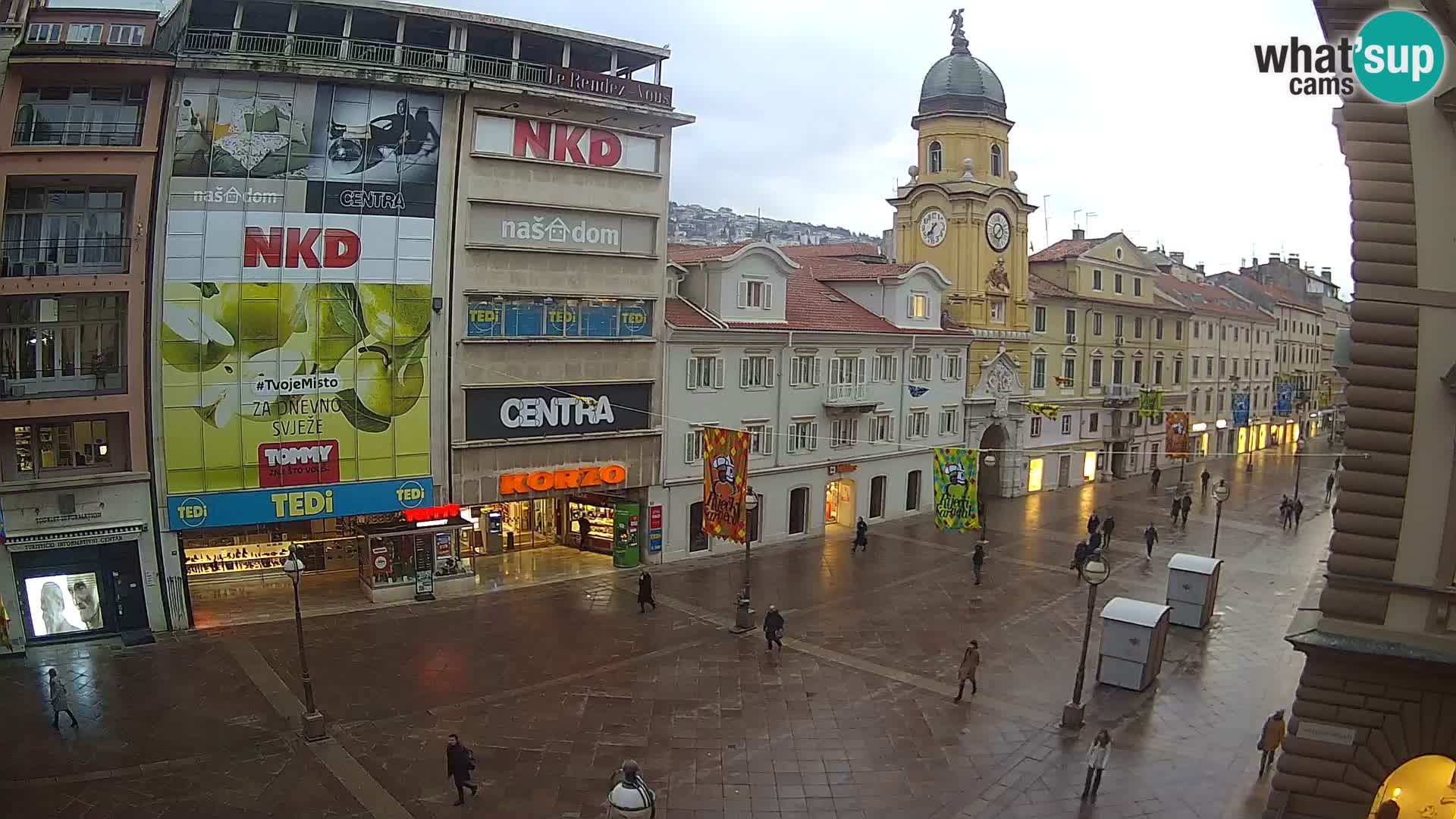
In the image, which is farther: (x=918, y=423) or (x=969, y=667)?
(x=918, y=423)

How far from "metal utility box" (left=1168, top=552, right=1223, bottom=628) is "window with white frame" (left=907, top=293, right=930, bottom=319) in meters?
19.5

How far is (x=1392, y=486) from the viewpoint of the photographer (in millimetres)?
13109

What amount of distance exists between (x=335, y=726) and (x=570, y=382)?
1457 cm

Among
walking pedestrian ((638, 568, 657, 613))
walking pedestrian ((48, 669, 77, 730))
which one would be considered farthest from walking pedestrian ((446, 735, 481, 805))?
walking pedestrian ((638, 568, 657, 613))

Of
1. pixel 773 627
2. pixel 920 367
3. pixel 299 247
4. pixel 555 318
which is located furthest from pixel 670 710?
pixel 920 367

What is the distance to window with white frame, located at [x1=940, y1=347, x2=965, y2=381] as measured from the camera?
46.5m

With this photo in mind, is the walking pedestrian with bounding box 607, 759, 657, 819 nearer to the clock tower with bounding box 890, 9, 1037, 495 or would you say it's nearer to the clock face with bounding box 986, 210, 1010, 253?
the clock tower with bounding box 890, 9, 1037, 495

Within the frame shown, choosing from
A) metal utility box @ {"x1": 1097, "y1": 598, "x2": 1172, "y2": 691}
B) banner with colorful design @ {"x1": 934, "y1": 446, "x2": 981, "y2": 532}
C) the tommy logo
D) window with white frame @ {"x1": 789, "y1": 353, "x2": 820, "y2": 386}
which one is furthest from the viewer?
window with white frame @ {"x1": 789, "y1": 353, "x2": 820, "y2": 386}

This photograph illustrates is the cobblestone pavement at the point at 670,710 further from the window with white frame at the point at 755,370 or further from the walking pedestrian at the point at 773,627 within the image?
the window with white frame at the point at 755,370

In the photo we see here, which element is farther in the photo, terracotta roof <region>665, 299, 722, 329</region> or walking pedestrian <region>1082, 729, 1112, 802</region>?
terracotta roof <region>665, 299, 722, 329</region>

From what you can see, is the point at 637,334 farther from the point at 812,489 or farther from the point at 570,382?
the point at 812,489

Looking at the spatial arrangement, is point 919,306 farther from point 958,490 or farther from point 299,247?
point 299,247

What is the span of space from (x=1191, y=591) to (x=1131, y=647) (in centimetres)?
616
